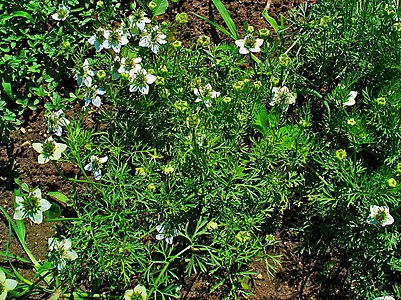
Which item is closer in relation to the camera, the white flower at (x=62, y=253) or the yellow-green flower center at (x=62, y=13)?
the white flower at (x=62, y=253)

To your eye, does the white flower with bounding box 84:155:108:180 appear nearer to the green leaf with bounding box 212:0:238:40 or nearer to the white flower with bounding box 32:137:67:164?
the white flower with bounding box 32:137:67:164

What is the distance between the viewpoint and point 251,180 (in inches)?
111

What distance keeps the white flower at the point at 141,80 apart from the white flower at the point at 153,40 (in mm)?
151

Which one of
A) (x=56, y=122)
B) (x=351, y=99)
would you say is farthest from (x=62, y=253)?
(x=351, y=99)

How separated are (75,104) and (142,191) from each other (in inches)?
36.6

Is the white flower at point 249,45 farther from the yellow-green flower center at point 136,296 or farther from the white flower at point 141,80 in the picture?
the yellow-green flower center at point 136,296

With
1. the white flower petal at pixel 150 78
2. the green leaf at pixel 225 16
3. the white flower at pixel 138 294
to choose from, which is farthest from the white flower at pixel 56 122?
the green leaf at pixel 225 16

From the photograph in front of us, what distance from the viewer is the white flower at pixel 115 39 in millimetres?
2785

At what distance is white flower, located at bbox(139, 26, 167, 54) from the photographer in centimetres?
277

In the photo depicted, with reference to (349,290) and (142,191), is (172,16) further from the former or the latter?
(349,290)

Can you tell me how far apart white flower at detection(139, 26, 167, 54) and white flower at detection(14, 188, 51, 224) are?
915mm

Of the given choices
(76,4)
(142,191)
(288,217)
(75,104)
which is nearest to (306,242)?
(288,217)

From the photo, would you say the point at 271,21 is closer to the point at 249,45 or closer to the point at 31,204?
the point at 249,45

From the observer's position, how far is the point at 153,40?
110 inches
